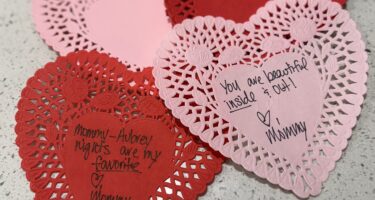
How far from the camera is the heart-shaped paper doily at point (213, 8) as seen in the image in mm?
757

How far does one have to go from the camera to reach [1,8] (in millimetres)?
886

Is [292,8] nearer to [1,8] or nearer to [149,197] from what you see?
[149,197]

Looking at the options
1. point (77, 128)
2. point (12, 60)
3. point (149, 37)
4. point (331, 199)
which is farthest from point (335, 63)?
point (12, 60)

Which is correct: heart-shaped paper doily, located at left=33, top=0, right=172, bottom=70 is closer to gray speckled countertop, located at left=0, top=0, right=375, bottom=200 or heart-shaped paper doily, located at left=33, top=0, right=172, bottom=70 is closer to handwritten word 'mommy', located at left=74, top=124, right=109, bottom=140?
gray speckled countertop, located at left=0, top=0, right=375, bottom=200

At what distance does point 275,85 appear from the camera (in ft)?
2.29

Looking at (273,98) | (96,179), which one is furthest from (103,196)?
(273,98)

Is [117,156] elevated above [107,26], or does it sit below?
below

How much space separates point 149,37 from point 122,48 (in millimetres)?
57

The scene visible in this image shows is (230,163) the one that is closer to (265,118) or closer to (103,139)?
(265,118)

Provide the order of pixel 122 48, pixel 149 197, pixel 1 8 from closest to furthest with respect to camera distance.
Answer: pixel 149 197
pixel 122 48
pixel 1 8

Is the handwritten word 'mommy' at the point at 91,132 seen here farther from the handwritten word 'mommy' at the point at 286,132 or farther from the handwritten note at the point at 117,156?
the handwritten word 'mommy' at the point at 286,132

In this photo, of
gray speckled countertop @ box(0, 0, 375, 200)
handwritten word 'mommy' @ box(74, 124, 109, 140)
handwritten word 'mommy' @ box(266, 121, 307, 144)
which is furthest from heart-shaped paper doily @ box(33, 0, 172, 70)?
handwritten word 'mommy' @ box(266, 121, 307, 144)

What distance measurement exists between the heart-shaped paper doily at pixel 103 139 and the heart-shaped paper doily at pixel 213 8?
0.41 feet

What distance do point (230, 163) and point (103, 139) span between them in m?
0.22
